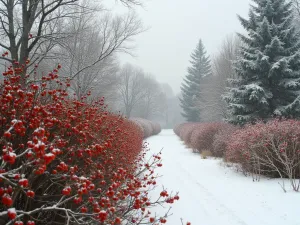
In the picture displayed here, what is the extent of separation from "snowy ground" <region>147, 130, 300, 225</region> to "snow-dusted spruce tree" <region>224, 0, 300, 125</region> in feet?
13.9

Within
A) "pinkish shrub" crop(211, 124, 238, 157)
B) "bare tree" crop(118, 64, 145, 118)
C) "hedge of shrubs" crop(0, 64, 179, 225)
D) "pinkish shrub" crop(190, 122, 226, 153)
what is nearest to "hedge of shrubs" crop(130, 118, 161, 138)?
"pinkish shrub" crop(190, 122, 226, 153)

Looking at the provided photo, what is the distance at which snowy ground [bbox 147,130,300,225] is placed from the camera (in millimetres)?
4195

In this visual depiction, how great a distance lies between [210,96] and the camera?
21547mm

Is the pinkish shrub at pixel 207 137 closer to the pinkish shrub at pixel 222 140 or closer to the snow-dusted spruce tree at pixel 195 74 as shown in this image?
the pinkish shrub at pixel 222 140

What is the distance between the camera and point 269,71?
10438 mm

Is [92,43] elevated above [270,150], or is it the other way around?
[92,43]

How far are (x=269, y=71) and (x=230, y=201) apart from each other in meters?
7.41

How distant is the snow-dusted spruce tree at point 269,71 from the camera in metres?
10.3

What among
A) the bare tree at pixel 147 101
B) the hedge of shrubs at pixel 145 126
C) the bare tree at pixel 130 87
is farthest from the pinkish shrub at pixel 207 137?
the bare tree at pixel 147 101

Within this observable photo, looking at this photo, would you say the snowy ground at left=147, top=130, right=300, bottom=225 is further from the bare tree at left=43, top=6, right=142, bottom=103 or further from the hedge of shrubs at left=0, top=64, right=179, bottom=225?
the bare tree at left=43, top=6, right=142, bottom=103

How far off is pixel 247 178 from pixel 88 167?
17.9ft

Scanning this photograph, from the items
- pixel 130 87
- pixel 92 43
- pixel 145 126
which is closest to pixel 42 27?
pixel 92 43

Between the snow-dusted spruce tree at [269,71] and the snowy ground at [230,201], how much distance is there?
13.9 feet

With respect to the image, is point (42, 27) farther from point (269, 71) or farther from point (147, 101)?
point (147, 101)
